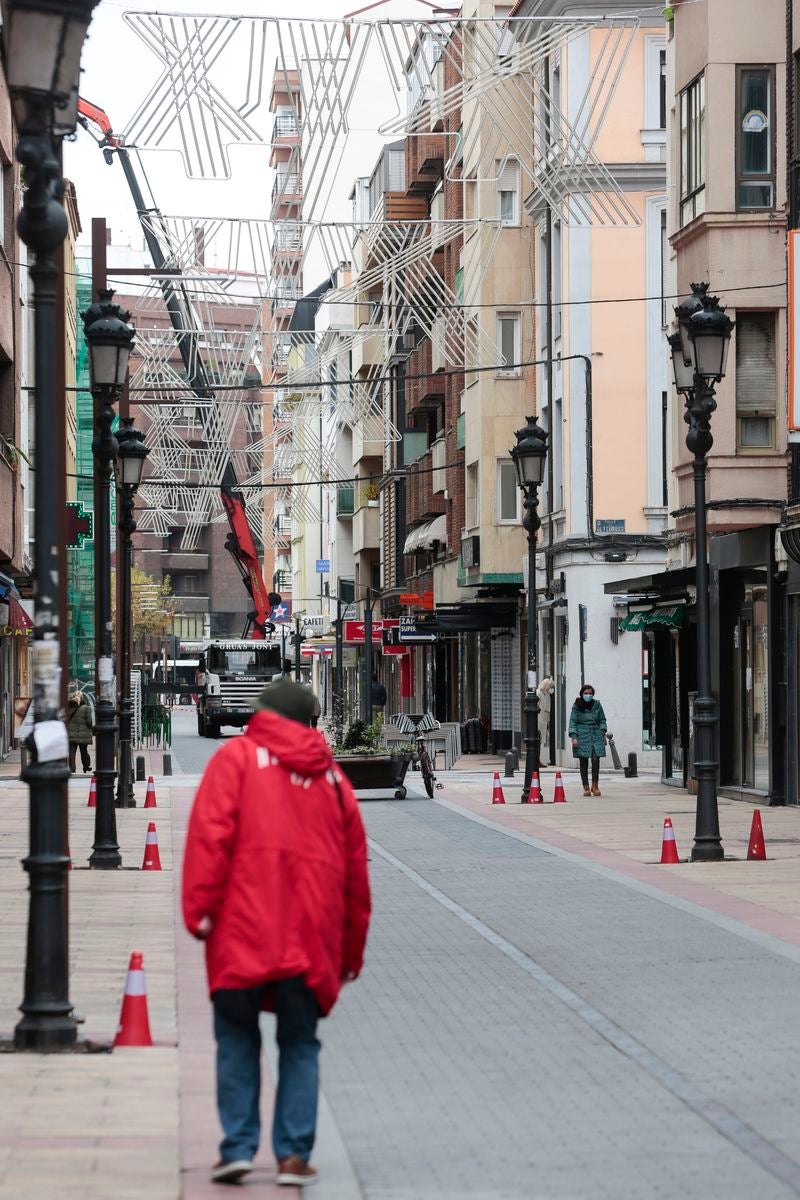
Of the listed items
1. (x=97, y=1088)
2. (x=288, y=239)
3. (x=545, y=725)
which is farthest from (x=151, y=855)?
(x=545, y=725)

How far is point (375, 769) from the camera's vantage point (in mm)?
32562

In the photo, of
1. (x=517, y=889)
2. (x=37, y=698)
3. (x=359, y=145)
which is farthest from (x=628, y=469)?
(x=359, y=145)

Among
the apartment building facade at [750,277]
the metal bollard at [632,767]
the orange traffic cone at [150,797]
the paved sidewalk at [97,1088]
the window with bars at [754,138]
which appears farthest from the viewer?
the metal bollard at [632,767]

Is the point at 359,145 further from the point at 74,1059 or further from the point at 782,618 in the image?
the point at 74,1059

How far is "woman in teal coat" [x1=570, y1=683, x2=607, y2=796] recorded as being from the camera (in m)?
32.9

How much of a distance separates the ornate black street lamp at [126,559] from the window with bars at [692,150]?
27.3ft

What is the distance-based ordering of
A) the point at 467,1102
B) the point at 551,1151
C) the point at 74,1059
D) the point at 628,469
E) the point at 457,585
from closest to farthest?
1. the point at 551,1151
2. the point at 467,1102
3. the point at 74,1059
4. the point at 628,469
5. the point at 457,585

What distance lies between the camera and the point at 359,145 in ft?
336

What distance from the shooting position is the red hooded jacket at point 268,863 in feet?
22.4

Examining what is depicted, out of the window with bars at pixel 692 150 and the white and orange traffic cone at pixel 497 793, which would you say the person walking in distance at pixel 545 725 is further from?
the window with bars at pixel 692 150

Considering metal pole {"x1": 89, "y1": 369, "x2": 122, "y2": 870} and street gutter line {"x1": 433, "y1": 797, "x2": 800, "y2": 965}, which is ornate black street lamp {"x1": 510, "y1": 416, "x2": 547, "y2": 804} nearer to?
street gutter line {"x1": 433, "y1": 797, "x2": 800, "y2": 965}

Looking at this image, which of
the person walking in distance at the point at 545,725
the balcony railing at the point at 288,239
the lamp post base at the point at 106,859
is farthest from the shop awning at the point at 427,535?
the lamp post base at the point at 106,859

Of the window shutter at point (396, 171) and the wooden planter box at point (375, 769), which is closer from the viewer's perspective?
the wooden planter box at point (375, 769)

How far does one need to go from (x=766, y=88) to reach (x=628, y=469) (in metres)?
15.9
